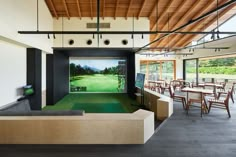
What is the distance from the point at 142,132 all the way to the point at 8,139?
2.79 m

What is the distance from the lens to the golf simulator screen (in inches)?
512

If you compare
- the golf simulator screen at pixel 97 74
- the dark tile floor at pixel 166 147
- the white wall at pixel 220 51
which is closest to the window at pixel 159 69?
the white wall at pixel 220 51

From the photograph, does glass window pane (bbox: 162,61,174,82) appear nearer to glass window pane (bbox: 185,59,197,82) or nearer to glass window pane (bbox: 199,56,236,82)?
glass window pane (bbox: 185,59,197,82)

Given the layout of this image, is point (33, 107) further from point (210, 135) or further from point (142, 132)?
point (210, 135)

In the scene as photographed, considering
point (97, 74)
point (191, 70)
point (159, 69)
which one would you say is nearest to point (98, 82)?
point (97, 74)

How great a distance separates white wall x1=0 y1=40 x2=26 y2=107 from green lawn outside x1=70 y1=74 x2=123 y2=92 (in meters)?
6.84

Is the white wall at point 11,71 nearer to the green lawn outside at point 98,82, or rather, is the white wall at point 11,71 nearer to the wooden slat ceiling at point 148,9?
the wooden slat ceiling at point 148,9

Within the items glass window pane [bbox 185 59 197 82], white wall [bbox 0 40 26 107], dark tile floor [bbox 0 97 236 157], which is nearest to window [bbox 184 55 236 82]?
glass window pane [bbox 185 59 197 82]

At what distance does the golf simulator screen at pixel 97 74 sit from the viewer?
1299cm

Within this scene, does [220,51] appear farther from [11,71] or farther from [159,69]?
[11,71]

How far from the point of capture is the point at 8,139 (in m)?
3.64

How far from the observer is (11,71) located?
5316 mm

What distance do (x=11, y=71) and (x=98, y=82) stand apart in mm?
7979

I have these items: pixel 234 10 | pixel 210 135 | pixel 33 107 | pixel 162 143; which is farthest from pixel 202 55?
pixel 33 107
